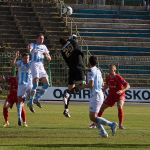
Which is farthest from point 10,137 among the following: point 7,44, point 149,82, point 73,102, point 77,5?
point 77,5

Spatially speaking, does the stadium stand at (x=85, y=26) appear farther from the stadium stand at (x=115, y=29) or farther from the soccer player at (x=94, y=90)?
the soccer player at (x=94, y=90)

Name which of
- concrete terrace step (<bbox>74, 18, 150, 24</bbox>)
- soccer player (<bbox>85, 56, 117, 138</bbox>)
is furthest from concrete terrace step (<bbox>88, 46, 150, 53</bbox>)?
soccer player (<bbox>85, 56, 117, 138</bbox>)

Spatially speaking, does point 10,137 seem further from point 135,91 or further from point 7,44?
point 7,44

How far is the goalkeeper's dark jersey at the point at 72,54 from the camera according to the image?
2144cm

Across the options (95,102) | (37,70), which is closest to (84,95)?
(37,70)

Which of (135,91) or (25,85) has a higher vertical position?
(25,85)

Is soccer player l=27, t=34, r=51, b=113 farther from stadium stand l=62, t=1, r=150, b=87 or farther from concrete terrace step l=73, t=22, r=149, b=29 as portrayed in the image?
concrete terrace step l=73, t=22, r=149, b=29

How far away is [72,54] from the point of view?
2170 centimetres

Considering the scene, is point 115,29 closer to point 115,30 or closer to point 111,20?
point 115,30

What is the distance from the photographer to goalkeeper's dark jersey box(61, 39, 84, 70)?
21438 mm

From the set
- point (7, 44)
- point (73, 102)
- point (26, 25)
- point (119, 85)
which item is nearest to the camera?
point (119, 85)

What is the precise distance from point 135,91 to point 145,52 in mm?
10588

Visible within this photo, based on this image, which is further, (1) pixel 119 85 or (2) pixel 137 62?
(2) pixel 137 62

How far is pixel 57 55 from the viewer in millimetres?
41844
